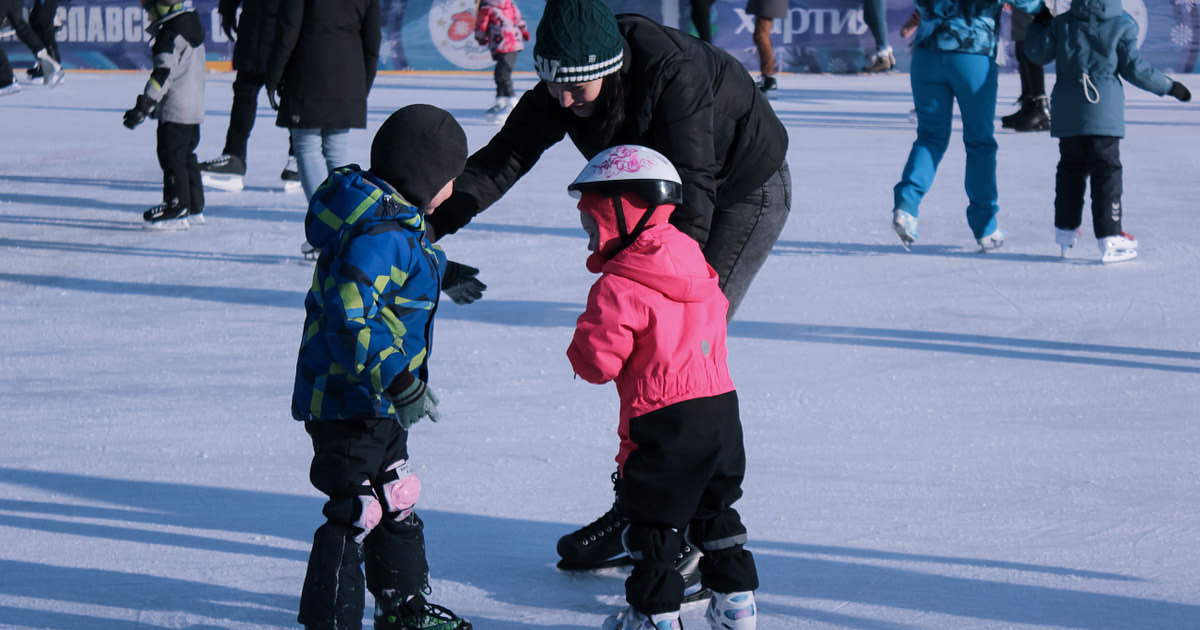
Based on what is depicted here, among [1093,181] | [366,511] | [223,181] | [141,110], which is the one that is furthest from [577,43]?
[223,181]

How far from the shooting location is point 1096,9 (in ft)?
20.3

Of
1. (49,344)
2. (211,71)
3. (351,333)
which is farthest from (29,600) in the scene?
(211,71)

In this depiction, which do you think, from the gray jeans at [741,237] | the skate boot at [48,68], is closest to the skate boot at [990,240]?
the gray jeans at [741,237]

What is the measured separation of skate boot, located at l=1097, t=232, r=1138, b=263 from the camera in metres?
6.34

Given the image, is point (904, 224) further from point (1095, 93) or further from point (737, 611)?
point (737, 611)

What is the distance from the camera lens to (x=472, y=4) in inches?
631

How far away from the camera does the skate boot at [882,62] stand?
1213cm

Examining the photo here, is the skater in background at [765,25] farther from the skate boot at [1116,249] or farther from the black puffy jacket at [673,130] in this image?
the black puffy jacket at [673,130]

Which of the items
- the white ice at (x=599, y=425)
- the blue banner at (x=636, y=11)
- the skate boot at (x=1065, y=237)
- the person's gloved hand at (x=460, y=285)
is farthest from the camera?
the blue banner at (x=636, y=11)

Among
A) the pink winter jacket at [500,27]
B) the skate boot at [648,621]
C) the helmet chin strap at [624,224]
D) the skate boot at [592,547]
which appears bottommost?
the pink winter jacket at [500,27]

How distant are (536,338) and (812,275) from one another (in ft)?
5.41

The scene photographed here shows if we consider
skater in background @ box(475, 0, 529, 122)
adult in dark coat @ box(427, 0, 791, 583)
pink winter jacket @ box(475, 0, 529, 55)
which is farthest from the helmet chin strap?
pink winter jacket @ box(475, 0, 529, 55)

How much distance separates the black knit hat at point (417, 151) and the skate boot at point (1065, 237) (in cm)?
463

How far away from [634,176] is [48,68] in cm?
1387
